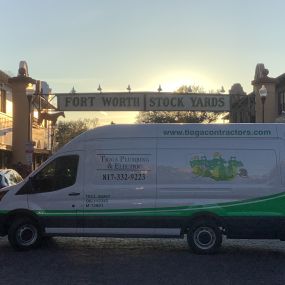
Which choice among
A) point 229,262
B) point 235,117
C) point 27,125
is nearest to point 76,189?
point 229,262

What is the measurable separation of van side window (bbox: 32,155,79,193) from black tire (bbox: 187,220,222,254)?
2.58m

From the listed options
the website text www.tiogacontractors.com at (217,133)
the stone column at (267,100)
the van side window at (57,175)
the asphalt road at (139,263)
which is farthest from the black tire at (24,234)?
the stone column at (267,100)

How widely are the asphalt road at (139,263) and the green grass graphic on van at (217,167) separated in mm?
1518

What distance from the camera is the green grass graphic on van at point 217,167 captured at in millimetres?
11547

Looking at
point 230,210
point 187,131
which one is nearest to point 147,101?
point 187,131

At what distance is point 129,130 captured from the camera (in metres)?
11.8

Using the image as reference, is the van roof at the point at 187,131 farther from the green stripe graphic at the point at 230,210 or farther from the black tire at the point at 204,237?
the black tire at the point at 204,237

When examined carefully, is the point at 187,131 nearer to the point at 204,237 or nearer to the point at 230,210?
the point at 230,210

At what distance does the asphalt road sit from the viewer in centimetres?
880

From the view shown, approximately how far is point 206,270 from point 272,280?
121 centimetres

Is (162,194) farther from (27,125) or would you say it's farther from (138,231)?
(27,125)

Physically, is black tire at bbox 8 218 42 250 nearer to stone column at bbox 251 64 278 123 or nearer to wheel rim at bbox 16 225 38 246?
wheel rim at bbox 16 225 38 246

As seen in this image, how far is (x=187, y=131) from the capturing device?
465 inches

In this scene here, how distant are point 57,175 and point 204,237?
316 cm
